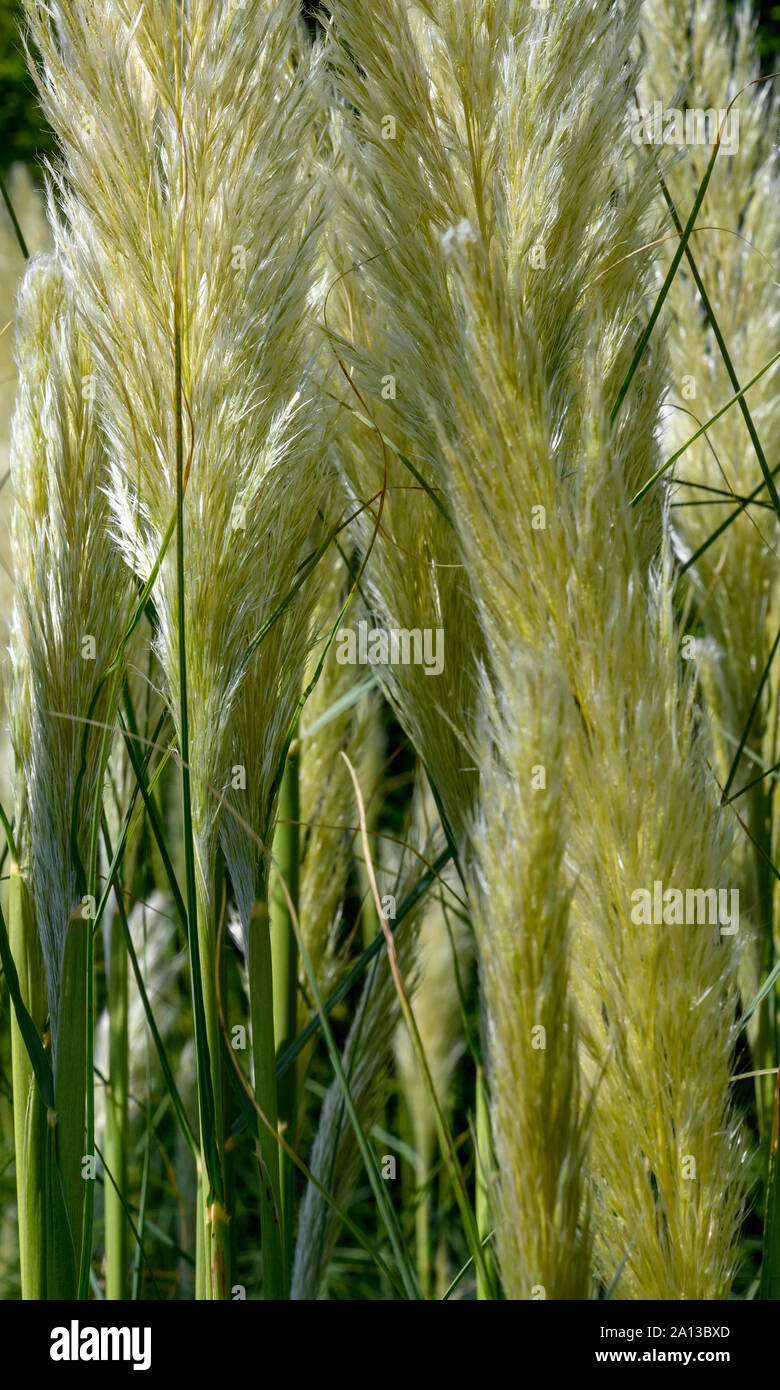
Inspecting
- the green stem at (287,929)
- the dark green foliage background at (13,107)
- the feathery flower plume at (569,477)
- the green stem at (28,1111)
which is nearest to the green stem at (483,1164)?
the feathery flower plume at (569,477)

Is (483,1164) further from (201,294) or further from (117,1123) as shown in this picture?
(201,294)

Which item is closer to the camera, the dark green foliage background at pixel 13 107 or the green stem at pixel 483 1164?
the green stem at pixel 483 1164

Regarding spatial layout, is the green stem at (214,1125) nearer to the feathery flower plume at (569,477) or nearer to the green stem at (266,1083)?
the green stem at (266,1083)

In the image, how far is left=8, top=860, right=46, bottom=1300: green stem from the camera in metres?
0.69

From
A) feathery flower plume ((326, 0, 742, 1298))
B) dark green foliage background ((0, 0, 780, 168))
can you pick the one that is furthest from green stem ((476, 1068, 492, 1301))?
dark green foliage background ((0, 0, 780, 168))

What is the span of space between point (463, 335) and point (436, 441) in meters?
0.09

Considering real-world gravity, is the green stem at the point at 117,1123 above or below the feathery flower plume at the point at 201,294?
below

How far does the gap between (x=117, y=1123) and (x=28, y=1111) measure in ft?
0.84

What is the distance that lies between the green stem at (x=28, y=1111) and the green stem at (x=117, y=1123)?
121mm

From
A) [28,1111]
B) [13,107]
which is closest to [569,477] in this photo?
[28,1111]

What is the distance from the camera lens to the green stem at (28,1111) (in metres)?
0.69

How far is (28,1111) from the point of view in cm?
71

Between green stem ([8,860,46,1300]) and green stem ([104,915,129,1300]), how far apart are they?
0.40 ft
